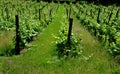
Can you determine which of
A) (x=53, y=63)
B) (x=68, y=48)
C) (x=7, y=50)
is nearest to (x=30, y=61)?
(x=53, y=63)

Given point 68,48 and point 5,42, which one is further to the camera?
point 5,42

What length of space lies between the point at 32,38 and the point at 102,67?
6.68 meters

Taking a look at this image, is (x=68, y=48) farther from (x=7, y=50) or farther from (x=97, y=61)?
(x=7, y=50)

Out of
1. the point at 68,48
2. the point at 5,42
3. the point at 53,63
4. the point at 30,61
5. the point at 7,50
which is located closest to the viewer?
the point at 53,63

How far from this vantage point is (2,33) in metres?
18.6

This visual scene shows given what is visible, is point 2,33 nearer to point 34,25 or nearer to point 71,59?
point 34,25

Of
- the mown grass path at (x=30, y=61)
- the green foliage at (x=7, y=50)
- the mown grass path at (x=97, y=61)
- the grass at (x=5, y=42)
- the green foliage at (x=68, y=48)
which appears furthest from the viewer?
the grass at (x=5, y=42)

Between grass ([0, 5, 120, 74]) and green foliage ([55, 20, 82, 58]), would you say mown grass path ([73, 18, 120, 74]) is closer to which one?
grass ([0, 5, 120, 74])

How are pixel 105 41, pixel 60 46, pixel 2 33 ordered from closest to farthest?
pixel 60 46, pixel 105 41, pixel 2 33

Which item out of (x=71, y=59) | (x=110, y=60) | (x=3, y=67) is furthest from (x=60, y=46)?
(x=3, y=67)

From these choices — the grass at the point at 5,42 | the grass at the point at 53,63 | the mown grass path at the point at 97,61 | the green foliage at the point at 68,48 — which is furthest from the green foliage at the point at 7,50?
the mown grass path at the point at 97,61

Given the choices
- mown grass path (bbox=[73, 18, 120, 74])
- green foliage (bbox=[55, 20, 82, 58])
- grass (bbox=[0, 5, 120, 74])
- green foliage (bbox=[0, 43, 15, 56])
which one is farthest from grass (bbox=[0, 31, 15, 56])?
mown grass path (bbox=[73, 18, 120, 74])

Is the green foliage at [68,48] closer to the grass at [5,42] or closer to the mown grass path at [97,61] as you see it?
the mown grass path at [97,61]

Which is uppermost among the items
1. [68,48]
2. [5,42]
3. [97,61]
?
[68,48]
